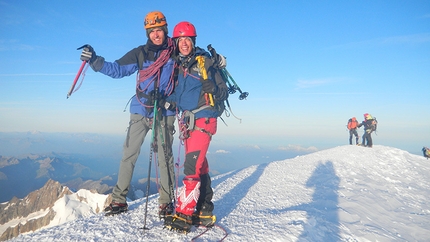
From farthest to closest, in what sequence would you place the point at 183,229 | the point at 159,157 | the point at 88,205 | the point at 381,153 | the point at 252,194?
the point at 88,205, the point at 381,153, the point at 252,194, the point at 159,157, the point at 183,229

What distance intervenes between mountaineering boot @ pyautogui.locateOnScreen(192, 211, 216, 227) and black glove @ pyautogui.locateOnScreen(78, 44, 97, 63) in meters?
3.40

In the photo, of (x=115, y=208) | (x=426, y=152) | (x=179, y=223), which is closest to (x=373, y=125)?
(x=426, y=152)

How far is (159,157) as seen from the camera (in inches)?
195

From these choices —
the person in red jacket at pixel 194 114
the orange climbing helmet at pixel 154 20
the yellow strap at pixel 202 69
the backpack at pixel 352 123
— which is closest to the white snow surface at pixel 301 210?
the person in red jacket at pixel 194 114

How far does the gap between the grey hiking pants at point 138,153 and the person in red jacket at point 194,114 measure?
61 centimetres

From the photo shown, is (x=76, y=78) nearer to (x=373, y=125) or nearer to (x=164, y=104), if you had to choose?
(x=164, y=104)

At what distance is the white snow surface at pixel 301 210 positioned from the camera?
13.0ft

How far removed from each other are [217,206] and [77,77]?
14.0ft

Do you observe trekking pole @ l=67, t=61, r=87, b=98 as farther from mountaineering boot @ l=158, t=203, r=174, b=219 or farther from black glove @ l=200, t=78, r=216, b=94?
mountaineering boot @ l=158, t=203, r=174, b=219

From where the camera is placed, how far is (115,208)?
184 inches

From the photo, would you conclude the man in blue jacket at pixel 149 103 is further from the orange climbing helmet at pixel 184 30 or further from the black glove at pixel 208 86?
the black glove at pixel 208 86

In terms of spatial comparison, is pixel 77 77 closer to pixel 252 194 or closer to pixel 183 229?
pixel 183 229

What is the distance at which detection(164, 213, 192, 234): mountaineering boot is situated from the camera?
12.8ft

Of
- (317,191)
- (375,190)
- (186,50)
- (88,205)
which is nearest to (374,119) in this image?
(375,190)
